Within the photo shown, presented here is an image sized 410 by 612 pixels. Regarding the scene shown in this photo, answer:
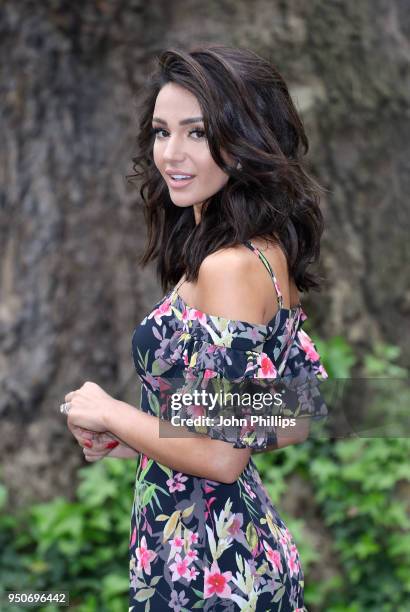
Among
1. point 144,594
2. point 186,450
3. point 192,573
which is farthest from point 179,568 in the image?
point 186,450

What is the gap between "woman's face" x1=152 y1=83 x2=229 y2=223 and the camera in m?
2.28

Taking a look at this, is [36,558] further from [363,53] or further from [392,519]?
[363,53]

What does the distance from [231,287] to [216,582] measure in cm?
77

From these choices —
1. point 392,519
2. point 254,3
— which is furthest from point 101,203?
point 392,519

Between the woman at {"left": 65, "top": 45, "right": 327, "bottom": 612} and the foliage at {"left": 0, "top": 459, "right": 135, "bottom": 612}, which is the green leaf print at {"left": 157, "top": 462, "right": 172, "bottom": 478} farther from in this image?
the foliage at {"left": 0, "top": 459, "right": 135, "bottom": 612}

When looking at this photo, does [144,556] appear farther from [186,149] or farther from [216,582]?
[186,149]

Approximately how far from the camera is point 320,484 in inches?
183

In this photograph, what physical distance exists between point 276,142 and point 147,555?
113 cm

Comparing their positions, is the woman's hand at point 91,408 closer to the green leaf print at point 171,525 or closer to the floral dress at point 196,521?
the floral dress at point 196,521

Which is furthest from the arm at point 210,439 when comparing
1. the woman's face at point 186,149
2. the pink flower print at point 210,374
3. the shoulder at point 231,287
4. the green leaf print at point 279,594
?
the green leaf print at point 279,594

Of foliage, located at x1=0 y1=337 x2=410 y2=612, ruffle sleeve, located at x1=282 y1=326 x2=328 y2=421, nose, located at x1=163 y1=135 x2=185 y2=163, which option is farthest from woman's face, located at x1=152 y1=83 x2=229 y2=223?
foliage, located at x1=0 y1=337 x2=410 y2=612

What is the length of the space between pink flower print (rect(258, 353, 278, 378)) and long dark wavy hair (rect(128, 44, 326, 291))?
0.26 meters

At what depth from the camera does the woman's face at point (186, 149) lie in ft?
7.49

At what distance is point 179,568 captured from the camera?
7.59 ft
